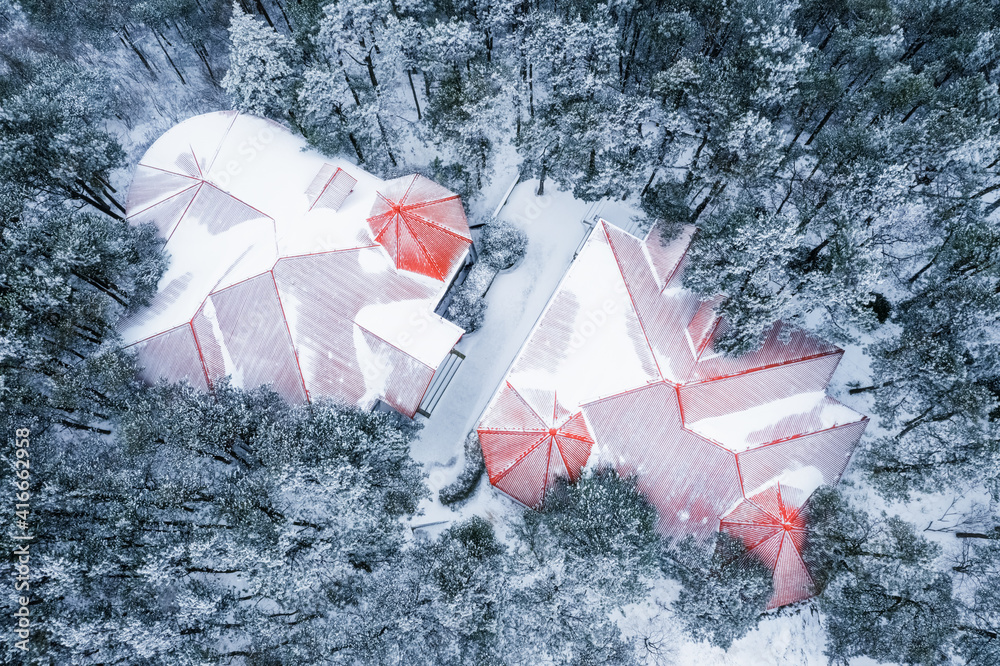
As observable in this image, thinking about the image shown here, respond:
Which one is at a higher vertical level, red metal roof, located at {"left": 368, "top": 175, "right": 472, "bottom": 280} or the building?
red metal roof, located at {"left": 368, "top": 175, "right": 472, "bottom": 280}

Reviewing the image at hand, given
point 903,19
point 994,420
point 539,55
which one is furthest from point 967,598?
point 539,55

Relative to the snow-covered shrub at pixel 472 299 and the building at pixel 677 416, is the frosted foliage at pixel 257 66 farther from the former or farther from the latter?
the building at pixel 677 416

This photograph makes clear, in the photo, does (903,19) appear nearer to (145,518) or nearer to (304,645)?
(304,645)

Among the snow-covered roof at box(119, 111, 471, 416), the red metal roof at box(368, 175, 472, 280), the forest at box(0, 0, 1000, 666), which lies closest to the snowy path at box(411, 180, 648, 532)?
the forest at box(0, 0, 1000, 666)

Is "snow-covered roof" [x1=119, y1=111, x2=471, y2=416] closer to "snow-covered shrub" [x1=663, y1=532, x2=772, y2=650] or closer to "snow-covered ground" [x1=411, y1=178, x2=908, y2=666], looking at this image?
"snow-covered ground" [x1=411, y1=178, x2=908, y2=666]

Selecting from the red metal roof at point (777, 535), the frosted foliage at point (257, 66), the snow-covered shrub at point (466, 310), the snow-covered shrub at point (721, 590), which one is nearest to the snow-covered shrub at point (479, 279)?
the snow-covered shrub at point (466, 310)
